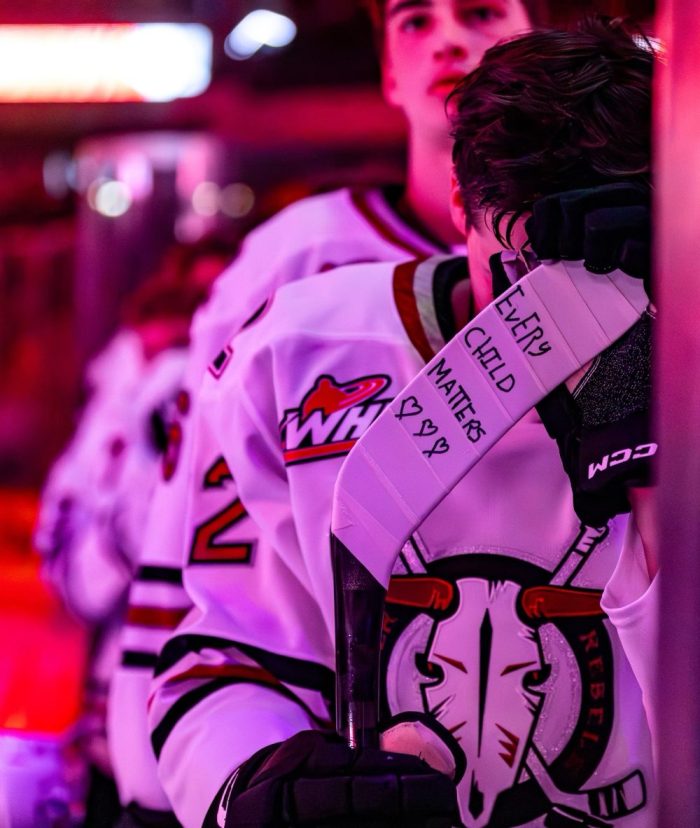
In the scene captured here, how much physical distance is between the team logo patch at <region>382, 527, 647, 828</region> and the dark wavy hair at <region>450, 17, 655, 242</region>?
272 millimetres

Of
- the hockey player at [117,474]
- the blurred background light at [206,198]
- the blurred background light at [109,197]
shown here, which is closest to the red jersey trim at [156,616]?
the hockey player at [117,474]

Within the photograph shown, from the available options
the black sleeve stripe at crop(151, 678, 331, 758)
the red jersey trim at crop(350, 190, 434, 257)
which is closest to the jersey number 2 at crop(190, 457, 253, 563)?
the black sleeve stripe at crop(151, 678, 331, 758)

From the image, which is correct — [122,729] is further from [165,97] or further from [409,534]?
[165,97]

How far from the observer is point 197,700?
97 centimetres

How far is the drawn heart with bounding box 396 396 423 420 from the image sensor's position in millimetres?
817

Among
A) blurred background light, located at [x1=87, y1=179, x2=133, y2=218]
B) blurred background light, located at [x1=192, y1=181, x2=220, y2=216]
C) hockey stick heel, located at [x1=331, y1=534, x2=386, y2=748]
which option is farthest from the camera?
blurred background light, located at [x1=87, y1=179, x2=133, y2=218]

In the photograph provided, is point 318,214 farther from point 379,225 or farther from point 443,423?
point 443,423

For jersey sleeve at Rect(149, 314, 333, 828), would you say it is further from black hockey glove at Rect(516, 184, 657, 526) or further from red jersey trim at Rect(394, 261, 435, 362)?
black hockey glove at Rect(516, 184, 657, 526)

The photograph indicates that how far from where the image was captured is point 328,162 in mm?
3080

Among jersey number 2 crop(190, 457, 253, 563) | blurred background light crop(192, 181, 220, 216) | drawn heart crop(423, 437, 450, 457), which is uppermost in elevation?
blurred background light crop(192, 181, 220, 216)

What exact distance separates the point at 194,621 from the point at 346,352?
269 millimetres

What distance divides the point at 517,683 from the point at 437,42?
62 cm

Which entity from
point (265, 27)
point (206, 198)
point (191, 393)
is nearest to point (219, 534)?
point (191, 393)

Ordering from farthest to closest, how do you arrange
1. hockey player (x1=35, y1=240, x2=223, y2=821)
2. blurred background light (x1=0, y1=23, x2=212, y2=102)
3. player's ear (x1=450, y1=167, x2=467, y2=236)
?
blurred background light (x1=0, y1=23, x2=212, y2=102) < hockey player (x1=35, y1=240, x2=223, y2=821) < player's ear (x1=450, y1=167, x2=467, y2=236)
